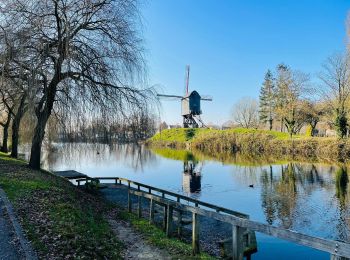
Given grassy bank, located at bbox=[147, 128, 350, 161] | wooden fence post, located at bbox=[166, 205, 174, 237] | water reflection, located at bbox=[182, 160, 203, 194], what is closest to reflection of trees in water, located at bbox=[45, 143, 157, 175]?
wooden fence post, located at bbox=[166, 205, 174, 237]

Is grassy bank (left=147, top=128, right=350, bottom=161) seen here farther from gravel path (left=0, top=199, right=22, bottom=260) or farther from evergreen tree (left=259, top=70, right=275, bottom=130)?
gravel path (left=0, top=199, right=22, bottom=260)

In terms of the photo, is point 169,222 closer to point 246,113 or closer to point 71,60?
point 71,60

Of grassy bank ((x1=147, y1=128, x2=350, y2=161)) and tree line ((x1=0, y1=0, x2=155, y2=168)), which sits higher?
tree line ((x1=0, y1=0, x2=155, y2=168))

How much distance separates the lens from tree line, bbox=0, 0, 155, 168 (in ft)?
35.8

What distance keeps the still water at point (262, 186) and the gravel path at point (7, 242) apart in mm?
4328

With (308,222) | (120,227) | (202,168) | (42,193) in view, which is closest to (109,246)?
(120,227)

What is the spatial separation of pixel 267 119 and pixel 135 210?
5496 centimetres

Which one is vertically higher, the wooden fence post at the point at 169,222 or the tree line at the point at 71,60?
the tree line at the point at 71,60

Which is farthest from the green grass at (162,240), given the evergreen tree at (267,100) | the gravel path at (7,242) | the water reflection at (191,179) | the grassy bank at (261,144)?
the evergreen tree at (267,100)

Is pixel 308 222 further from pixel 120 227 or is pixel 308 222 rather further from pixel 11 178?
pixel 11 178

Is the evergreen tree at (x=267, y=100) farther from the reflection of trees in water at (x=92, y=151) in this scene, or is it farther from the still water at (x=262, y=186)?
the reflection of trees in water at (x=92, y=151)

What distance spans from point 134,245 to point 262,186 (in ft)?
51.2

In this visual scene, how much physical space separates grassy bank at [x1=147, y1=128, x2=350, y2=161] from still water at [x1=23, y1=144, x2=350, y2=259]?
361 inches

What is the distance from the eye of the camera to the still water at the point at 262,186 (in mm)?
11680
